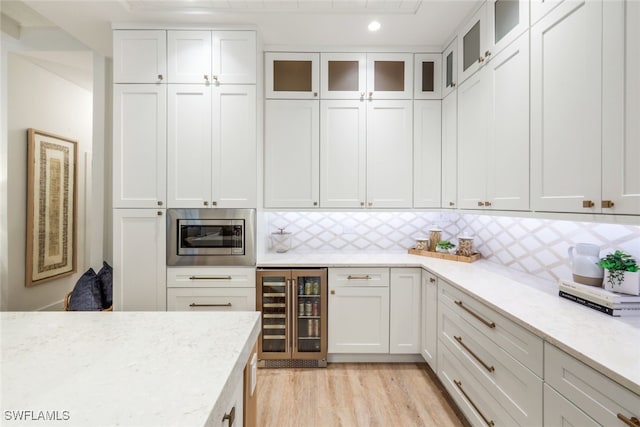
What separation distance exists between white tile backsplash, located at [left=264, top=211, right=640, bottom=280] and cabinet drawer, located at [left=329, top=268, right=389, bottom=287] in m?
0.56

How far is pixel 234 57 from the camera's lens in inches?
97.0

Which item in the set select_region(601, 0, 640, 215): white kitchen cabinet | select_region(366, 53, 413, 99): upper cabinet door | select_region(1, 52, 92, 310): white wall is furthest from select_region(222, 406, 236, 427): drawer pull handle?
select_region(1, 52, 92, 310): white wall

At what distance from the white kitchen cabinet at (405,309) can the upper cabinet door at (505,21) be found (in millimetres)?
1766

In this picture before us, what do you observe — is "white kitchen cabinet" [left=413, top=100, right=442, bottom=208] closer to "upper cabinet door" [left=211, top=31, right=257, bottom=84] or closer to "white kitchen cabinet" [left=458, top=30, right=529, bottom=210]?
"white kitchen cabinet" [left=458, top=30, right=529, bottom=210]

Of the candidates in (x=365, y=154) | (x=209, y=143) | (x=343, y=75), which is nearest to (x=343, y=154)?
(x=365, y=154)

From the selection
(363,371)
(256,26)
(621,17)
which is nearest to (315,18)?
(256,26)

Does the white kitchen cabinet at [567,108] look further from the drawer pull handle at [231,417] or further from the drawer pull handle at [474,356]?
the drawer pull handle at [231,417]

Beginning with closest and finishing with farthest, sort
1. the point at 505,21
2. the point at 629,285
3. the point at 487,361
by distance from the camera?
the point at 629,285
the point at 487,361
the point at 505,21

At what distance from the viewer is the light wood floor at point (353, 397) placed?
1992mm

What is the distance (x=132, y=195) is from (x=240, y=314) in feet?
5.89

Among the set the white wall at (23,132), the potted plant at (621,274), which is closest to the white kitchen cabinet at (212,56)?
the white wall at (23,132)

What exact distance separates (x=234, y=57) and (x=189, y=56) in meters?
0.37

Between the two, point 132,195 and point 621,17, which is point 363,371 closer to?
point 132,195

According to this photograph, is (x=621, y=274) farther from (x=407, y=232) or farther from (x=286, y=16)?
(x=286, y=16)
